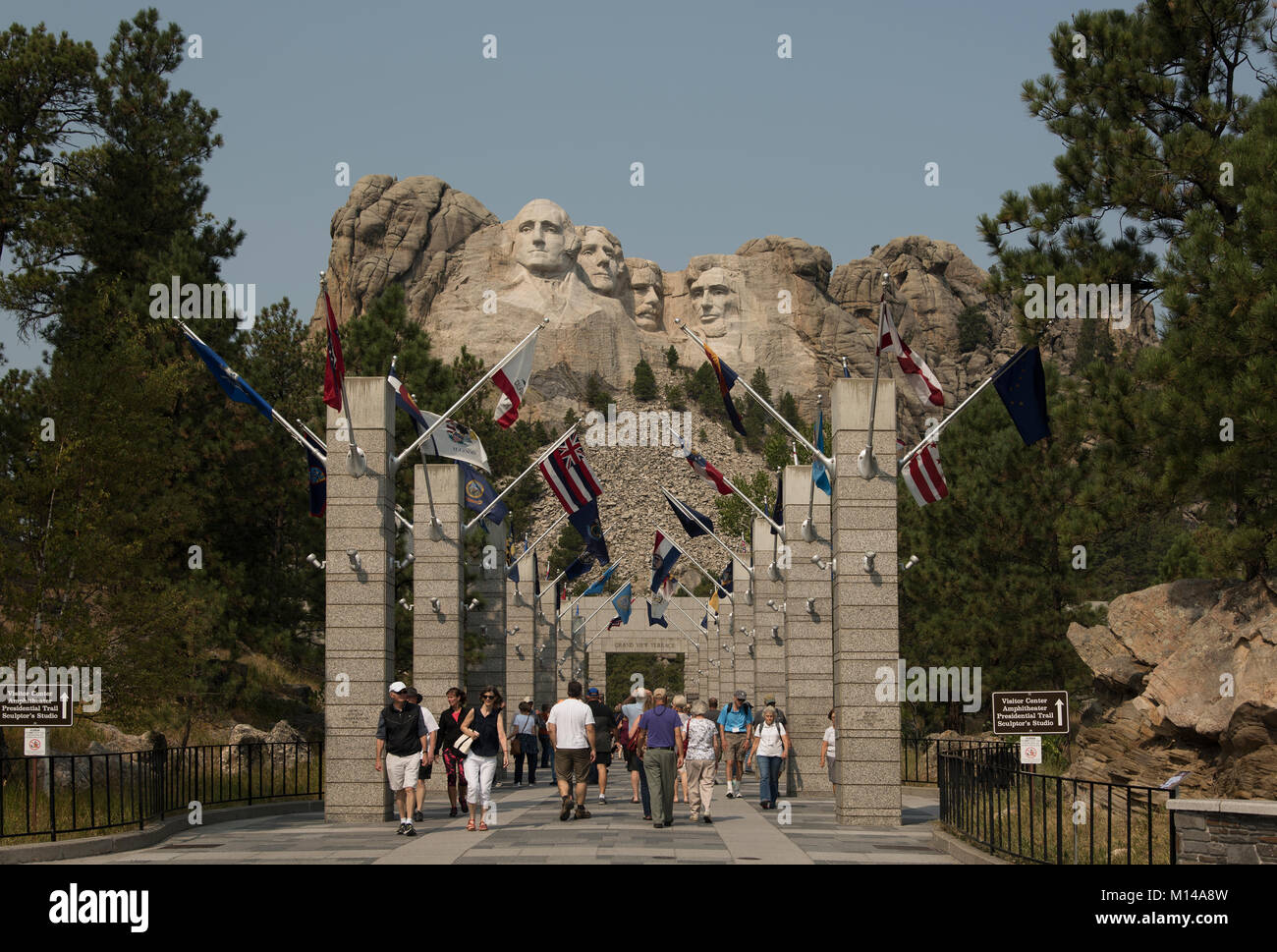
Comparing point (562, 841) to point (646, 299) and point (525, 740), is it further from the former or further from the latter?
point (646, 299)

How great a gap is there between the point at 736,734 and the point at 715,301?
5846 inches

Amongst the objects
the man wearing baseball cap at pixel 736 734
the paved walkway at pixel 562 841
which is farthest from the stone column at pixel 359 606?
the man wearing baseball cap at pixel 736 734

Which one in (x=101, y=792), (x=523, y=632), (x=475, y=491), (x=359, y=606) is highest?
(x=475, y=491)

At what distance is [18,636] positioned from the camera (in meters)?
19.6

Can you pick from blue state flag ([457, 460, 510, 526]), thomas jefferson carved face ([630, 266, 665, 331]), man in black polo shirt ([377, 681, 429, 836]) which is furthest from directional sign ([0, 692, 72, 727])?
thomas jefferson carved face ([630, 266, 665, 331])

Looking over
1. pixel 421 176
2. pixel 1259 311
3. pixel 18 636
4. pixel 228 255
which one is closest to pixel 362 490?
pixel 18 636

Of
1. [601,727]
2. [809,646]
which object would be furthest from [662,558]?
[601,727]

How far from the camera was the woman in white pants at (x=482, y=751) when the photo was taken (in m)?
17.9

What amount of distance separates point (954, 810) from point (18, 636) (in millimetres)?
12655

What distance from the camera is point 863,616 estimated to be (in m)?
20.0

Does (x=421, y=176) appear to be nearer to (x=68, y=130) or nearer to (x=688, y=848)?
(x=68, y=130)

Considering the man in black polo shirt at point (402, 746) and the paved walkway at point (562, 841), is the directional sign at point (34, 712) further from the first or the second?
the man in black polo shirt at point (402, 746)

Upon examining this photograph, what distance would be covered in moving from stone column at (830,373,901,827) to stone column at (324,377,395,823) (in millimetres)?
6410

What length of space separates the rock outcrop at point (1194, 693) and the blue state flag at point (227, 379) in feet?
43.9
